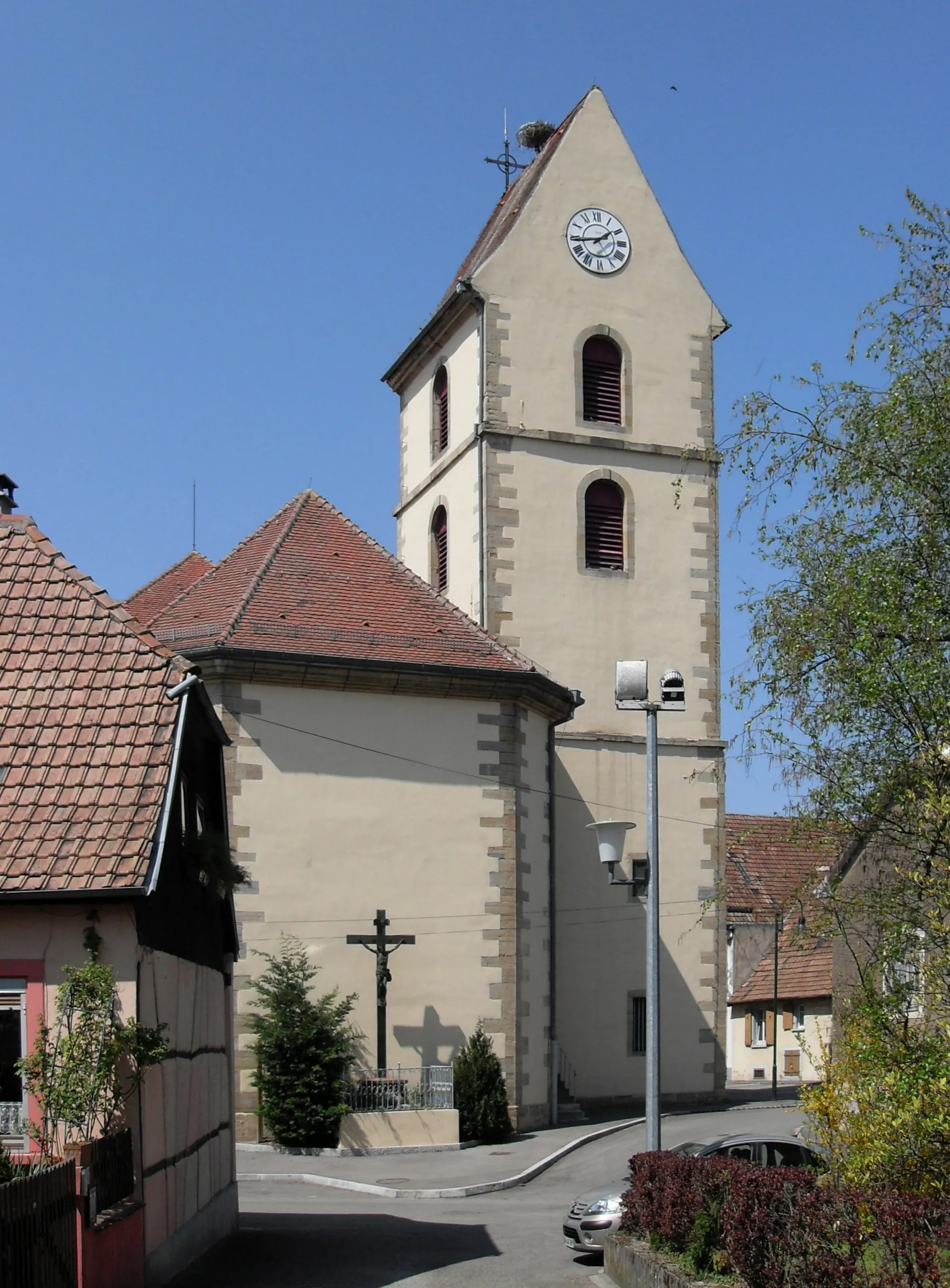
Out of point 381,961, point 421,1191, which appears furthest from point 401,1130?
point 421,1191

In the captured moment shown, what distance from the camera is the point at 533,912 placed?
2725 centimetres

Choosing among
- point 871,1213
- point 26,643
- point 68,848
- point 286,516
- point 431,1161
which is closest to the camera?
point 871,1213

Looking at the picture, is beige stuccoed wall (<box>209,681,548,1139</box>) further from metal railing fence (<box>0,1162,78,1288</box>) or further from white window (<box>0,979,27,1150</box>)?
metal railing fence (<box>0,1162,78,1288</box>)

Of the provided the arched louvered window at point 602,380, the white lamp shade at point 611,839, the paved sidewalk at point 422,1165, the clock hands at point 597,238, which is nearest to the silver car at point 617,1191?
the white lamp shade at point 611,839

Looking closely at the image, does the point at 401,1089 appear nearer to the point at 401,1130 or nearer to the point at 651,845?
the point at 401,1130

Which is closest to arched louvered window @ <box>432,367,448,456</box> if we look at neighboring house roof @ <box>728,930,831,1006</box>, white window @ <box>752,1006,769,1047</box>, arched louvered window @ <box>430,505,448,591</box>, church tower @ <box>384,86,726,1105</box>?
church tower @ <box>384,86,726,1105</box>

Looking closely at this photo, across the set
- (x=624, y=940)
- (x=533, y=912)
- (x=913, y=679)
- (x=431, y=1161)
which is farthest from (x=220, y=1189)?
(x=624, y=940)

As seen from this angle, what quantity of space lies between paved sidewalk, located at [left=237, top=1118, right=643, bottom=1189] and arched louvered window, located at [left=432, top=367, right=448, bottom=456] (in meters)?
15.0

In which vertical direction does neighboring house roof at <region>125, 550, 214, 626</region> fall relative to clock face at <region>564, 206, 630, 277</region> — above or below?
below

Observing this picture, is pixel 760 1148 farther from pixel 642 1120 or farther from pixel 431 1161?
pixel 642 1120

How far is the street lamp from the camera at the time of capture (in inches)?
610

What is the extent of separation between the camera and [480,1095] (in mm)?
24641

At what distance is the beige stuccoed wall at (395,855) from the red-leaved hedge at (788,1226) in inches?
468

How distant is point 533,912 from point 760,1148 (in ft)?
37.7
